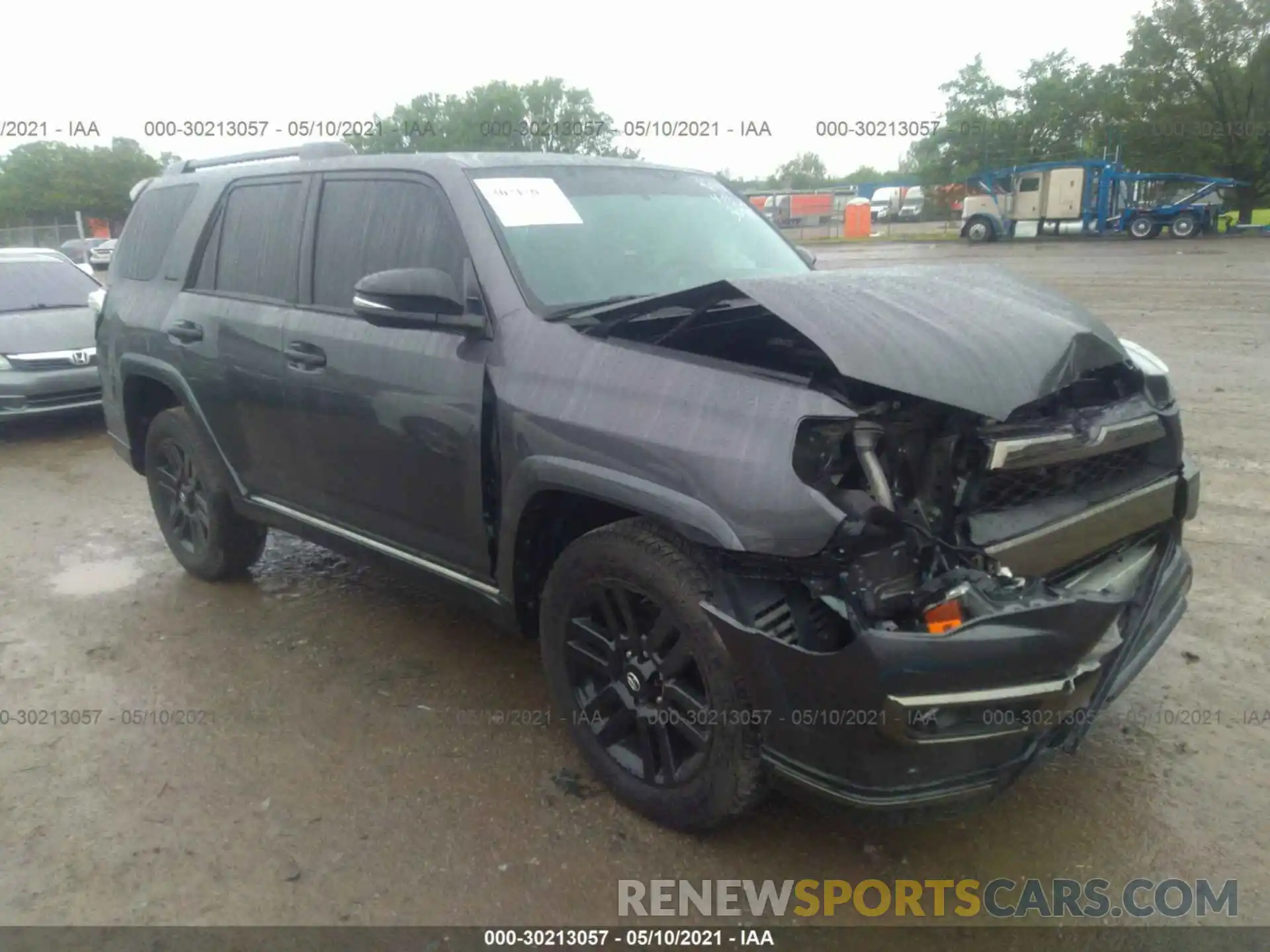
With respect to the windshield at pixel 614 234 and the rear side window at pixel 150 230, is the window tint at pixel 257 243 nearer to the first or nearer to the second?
the rear side window at pixel 150 230

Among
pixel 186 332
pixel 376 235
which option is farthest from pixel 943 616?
pixel 186 332

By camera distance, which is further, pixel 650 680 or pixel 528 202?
pixel 528 202

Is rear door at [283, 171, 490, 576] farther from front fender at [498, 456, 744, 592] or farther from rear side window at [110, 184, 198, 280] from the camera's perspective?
rear side window at [110, 184, 198, 280]

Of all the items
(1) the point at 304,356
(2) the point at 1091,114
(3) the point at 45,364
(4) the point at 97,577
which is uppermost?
(2) the point at 1091,114

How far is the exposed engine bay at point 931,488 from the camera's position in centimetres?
238

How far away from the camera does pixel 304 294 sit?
154 inches

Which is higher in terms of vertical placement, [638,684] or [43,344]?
[43,344]

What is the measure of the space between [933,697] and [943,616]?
206 millimetres

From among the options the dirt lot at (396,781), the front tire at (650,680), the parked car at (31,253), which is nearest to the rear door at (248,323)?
the dirt lot at (396,781)

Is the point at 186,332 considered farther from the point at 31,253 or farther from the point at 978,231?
the point at 978,231

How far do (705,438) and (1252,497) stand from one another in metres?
4.29

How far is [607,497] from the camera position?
272cm

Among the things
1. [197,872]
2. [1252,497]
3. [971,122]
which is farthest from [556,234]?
[971,122]

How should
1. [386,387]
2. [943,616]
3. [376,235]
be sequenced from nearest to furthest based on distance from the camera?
[943,616], [386,387], [376,235]
